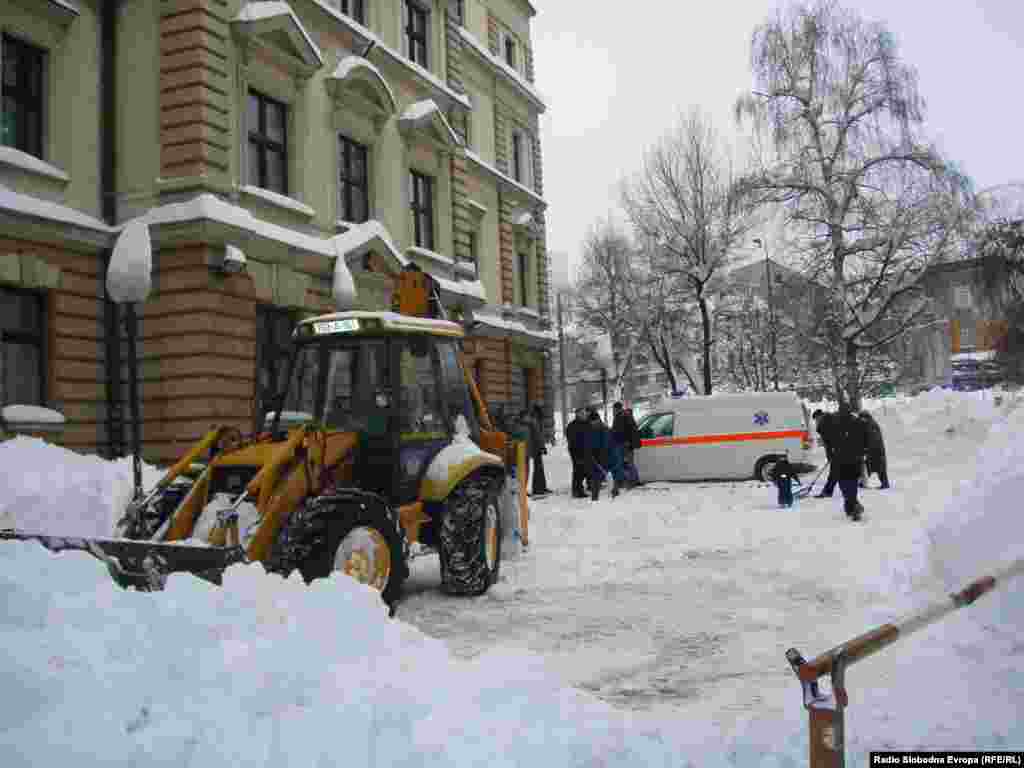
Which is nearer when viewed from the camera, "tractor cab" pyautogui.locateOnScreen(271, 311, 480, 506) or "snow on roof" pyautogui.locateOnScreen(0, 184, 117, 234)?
"tractor cab" pyautogui.locateOnScreen(271, 311, 480, 506)

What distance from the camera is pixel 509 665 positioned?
4.21 metres

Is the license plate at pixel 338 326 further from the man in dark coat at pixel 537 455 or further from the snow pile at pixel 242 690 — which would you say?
the man in dark coat at pixel 537 455

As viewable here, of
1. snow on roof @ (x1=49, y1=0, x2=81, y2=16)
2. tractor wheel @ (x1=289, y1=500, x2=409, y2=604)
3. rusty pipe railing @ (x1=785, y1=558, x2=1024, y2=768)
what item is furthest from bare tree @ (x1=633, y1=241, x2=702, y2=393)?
rusty pipe railing @ (x1=785, y1=558, x2=1024, y2=768)

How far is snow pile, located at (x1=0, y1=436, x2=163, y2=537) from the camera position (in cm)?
907

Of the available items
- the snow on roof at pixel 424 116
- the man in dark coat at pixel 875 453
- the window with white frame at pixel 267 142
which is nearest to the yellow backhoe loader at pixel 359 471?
the window with white frame at pixel 267 142

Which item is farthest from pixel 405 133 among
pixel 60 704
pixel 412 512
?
pixel 60 704

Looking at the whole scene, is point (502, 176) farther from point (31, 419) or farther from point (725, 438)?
point (31, 419)

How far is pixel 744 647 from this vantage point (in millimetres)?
5633

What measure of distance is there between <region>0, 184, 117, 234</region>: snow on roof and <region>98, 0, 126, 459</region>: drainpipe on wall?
0.44m

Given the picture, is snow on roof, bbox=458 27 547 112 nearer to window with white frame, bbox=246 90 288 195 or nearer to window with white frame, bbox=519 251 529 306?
window with white frame, bbox=519 251 529 306

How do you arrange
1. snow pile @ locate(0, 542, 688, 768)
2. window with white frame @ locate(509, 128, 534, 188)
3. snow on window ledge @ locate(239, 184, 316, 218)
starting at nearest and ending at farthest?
snow pile @ locate(0, 542, 688, 768) < snow on window ledge @ locate(239, 184, 316, 218) < window with white frame @ locate(509, 128, 534, 188)

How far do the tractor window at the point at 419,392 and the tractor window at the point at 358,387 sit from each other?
17cm

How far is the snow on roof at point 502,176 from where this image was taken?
23653 millimetres

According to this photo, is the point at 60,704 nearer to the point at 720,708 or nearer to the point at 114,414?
the point at 720,708
